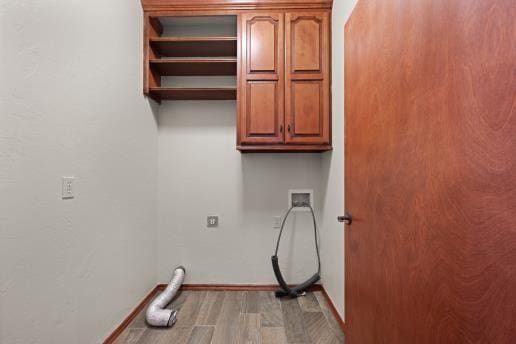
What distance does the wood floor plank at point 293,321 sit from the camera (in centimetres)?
185

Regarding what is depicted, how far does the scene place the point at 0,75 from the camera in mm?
1051

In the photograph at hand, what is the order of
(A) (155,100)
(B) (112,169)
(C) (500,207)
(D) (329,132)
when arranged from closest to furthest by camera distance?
(C) (500,207) → (B) (112,169) → (D) (329,132) → (A) (155,100)

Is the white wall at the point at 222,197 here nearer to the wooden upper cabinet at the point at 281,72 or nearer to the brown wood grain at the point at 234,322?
the brown wood grain at the point at 234,322

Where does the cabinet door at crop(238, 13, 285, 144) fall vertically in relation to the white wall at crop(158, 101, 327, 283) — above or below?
above

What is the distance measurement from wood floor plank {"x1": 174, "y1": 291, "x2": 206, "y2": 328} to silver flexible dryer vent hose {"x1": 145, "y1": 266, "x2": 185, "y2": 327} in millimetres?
72

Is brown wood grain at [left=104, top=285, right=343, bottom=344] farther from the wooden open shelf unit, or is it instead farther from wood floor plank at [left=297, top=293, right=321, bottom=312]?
the wooden open shelf unit

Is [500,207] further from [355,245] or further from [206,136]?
[206,136]

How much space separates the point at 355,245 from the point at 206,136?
1.83 m

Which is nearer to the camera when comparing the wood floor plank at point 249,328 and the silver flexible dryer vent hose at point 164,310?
the wood floor plank at point 249,328

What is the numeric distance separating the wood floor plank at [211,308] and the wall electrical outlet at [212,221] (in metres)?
0.64

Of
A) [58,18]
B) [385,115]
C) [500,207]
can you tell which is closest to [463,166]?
[500,207]

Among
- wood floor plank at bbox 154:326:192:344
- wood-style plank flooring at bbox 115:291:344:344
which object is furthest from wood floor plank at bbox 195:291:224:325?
wood floor plank at bbox 154:326:192:344

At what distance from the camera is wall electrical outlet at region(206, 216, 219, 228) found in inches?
105

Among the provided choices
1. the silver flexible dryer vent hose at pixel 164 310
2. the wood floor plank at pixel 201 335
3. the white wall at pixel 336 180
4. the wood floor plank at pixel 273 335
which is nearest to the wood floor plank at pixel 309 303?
the white wall at pixel 336 180
